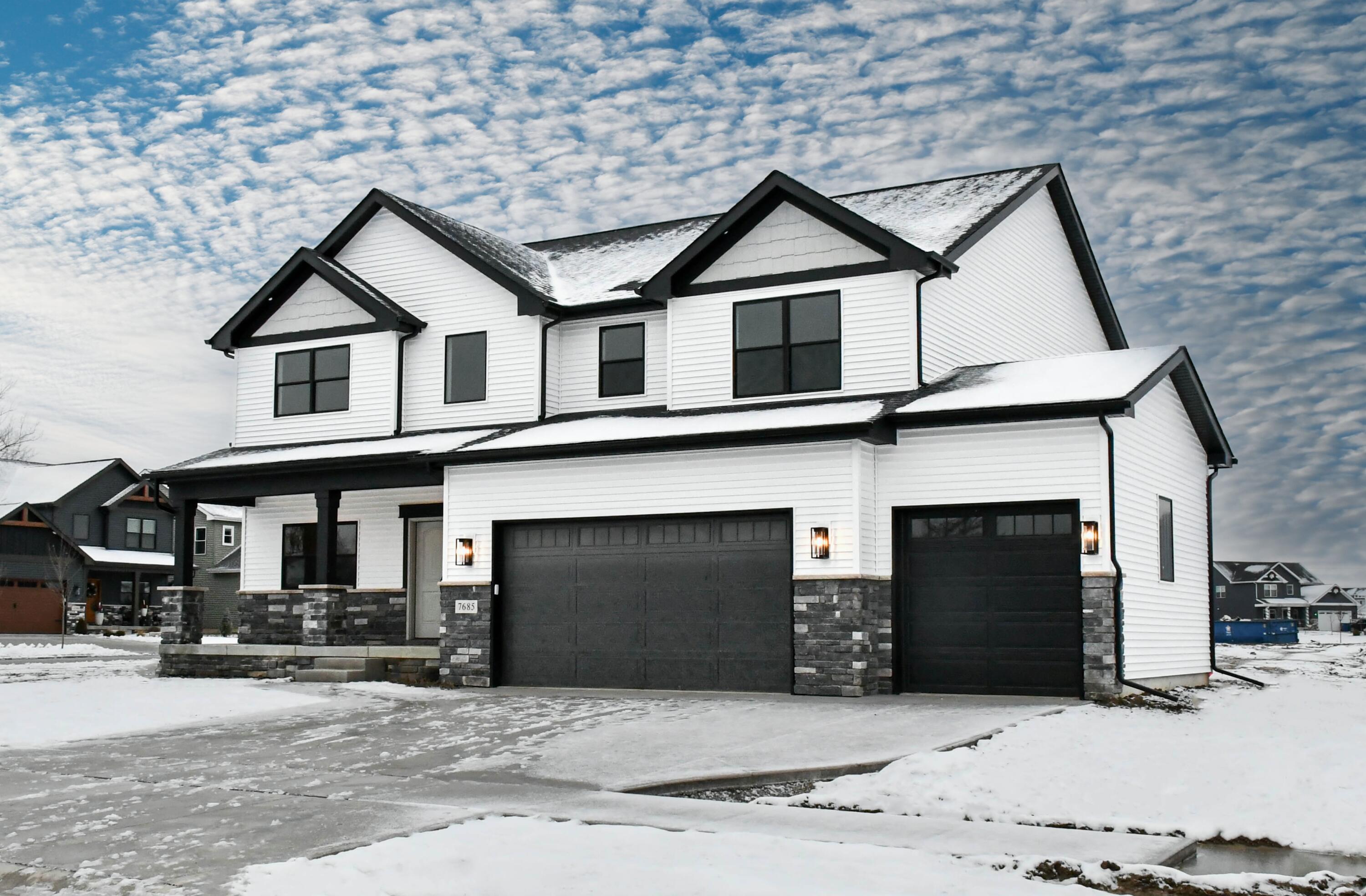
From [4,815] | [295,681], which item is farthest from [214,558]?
A: [4,815]

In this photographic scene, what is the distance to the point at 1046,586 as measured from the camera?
17.4 m

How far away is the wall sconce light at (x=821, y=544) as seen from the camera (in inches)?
709

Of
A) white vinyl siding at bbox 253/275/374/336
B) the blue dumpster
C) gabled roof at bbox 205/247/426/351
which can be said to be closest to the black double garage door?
gabled roof at bbox 205/247/426/351

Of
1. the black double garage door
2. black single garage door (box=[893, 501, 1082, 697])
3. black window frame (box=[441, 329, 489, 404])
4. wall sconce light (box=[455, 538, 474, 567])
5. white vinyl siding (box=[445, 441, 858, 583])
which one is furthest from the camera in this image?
black window frame (box=[441, 329, 489, 404])

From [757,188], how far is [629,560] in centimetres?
639

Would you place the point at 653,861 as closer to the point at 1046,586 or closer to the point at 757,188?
the point at 1046,586

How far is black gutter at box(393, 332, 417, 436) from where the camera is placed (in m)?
24.2

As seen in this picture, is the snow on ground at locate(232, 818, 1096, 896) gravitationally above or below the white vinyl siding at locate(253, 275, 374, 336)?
below

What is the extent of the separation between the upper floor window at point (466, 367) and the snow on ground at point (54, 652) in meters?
15.7

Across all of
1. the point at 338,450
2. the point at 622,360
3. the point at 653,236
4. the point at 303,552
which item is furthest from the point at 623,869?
the point at 653,236

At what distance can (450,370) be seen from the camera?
24.1 metres

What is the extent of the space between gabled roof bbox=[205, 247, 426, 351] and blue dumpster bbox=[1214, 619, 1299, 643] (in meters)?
49.5

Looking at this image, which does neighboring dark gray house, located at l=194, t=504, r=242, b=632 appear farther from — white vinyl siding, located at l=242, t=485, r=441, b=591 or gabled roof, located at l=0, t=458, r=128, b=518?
white vinyl siding, located at l=242, t=485, r=441, b=591

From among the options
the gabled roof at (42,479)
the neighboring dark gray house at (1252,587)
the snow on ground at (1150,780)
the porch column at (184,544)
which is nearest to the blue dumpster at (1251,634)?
the neighboring dark gray house at (1252,587)
